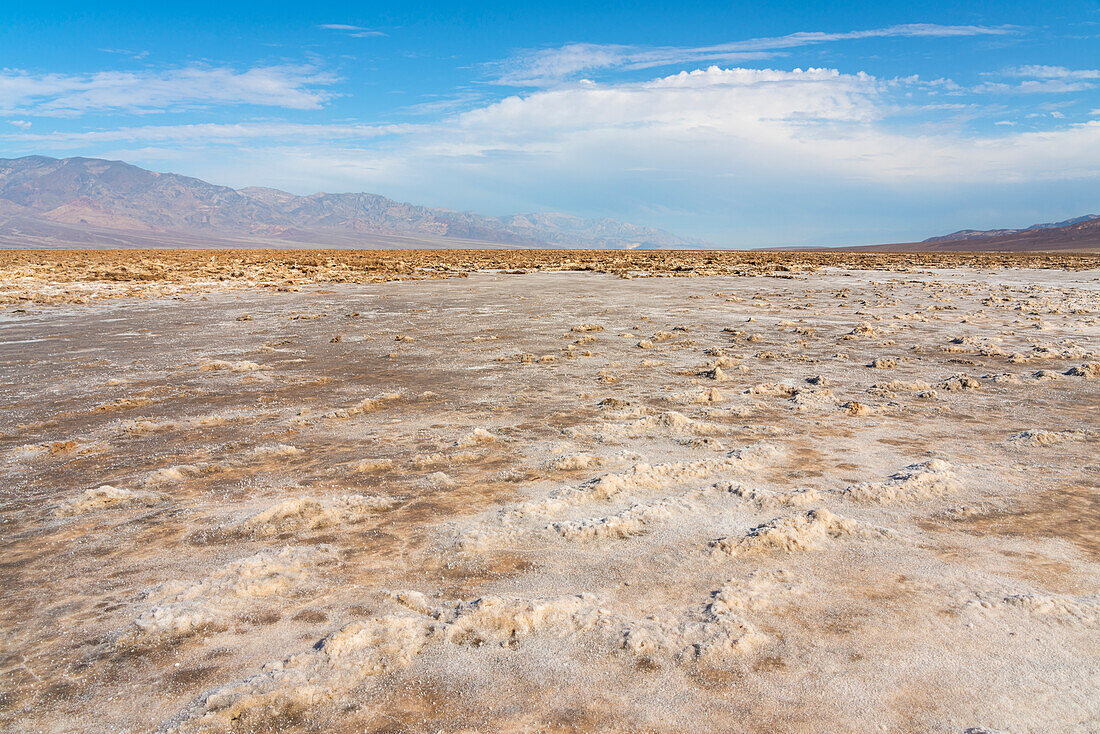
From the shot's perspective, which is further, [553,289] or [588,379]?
[553,289]

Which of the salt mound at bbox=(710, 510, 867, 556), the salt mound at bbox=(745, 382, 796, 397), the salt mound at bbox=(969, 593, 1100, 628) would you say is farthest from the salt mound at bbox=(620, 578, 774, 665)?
the salt mound at bbox=(745, 382, 796, 397)

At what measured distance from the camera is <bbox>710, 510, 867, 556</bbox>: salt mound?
362cm

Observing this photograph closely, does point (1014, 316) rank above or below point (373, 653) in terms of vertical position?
above

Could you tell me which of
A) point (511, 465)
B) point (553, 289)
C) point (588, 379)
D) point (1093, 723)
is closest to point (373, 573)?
point (511, 465)

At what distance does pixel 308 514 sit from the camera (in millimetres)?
4105

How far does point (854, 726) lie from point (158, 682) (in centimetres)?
266

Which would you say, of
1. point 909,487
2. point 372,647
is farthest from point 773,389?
point 372,647

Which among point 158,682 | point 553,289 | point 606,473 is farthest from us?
point 553,289

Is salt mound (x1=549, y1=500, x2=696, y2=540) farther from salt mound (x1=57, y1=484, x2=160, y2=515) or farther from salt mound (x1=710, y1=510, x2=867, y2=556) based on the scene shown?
salt mound (x1=57, y1=484, x2=160, y2=515)

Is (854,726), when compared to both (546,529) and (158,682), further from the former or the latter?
(158,682)

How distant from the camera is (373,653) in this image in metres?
2.72

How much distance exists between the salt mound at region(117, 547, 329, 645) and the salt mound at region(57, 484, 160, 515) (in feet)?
4.58

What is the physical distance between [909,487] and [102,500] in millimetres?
5411

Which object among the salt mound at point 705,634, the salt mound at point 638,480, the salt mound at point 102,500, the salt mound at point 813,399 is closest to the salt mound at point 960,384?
the salt mound at point 813,399
